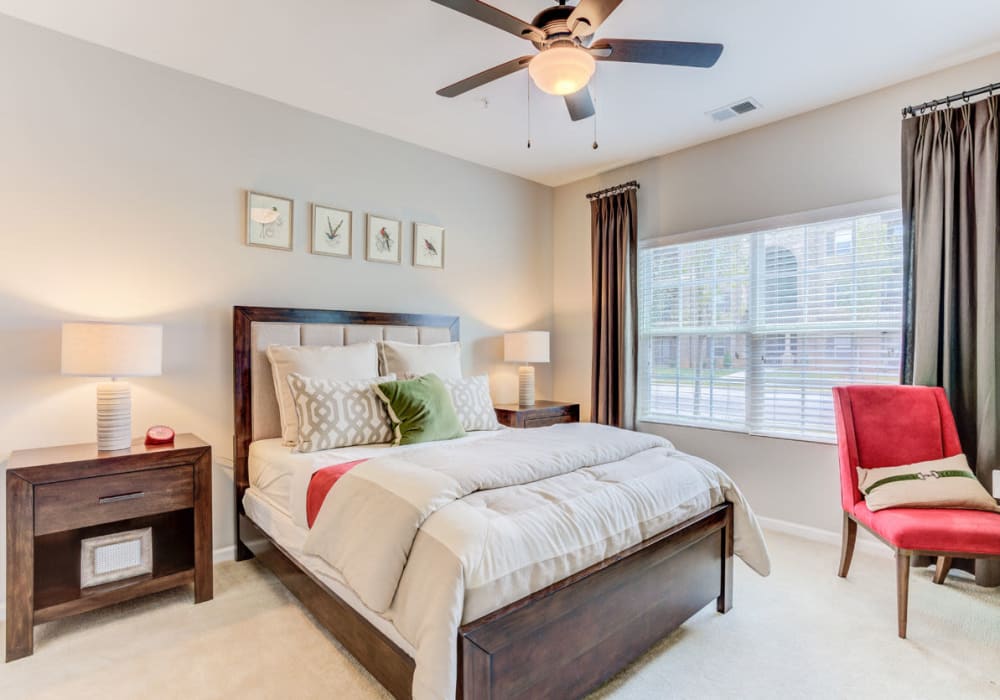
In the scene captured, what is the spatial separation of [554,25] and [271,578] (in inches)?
118

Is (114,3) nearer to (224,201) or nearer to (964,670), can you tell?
(224,201)

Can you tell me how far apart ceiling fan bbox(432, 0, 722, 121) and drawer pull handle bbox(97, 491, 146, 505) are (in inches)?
96.5

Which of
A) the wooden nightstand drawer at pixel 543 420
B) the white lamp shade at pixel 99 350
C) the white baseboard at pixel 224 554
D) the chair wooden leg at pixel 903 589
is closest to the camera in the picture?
the chair wooden leg at pixel 903 589

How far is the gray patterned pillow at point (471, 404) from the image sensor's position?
10.4 feet

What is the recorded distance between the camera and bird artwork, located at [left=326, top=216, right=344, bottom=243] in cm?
339

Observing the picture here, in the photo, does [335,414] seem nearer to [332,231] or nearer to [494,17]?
[332,231]

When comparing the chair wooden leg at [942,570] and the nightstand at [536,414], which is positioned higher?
the nightstand at [536,414]

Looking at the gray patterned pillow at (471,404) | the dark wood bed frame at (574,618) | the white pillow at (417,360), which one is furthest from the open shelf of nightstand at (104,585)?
the gray patterned pillow at (471,404)

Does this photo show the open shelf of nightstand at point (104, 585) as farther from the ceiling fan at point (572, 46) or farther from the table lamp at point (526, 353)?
the ceiling fan at point (572, 46)

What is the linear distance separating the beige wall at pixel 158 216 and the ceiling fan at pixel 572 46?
57.4 inches

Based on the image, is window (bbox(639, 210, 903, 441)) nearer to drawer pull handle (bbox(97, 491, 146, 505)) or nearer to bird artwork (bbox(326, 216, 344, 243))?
bird artwork (bbox(326, 216, 344, 243))

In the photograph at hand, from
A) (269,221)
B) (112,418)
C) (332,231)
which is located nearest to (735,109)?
(332,231)

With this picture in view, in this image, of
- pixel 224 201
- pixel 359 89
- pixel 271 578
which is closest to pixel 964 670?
pixel 271 578

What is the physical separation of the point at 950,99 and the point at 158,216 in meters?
4.34
